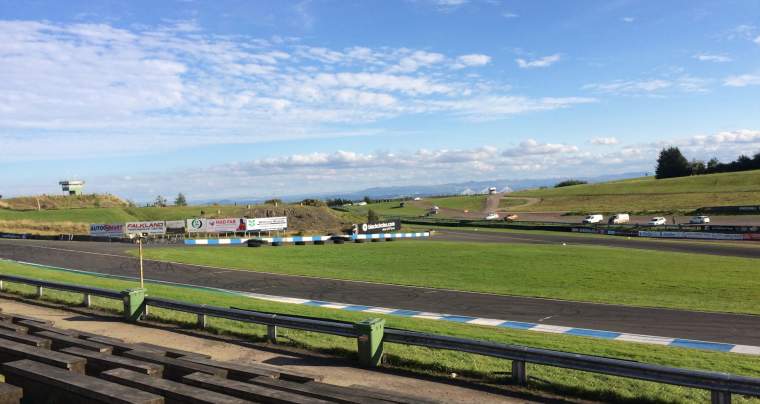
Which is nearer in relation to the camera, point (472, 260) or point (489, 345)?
point (489, 345)

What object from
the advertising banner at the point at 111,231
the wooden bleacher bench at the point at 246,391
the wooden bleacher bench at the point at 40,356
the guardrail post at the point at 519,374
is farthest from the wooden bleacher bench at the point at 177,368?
the advertising banner at the point at 111,231

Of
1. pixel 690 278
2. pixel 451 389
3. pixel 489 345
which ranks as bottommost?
pixel 690 278

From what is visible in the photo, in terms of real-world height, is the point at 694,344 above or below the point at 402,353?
below

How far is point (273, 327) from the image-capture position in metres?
10.1

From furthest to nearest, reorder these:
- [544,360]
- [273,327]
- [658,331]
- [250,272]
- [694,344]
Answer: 1. [250,272]
2. [658,331]
3. [694,344]
4. [273,327]
5. [544,360]

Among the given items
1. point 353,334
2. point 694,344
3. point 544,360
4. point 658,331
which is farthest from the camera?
point 658,331

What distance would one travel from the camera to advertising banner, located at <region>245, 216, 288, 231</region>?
57.6 m

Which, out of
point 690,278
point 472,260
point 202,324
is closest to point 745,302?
point 690,278

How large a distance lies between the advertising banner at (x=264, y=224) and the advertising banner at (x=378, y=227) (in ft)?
34.4

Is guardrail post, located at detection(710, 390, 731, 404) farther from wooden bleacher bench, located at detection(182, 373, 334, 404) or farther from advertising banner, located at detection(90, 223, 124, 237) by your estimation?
advertising banner, located at detection(90, 223, 124, 237)

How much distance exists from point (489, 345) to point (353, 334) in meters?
2.19

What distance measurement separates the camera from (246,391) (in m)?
5.14

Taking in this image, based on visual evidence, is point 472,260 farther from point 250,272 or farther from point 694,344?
point 694,344

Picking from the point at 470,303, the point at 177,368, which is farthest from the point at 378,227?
the point at 177,368
